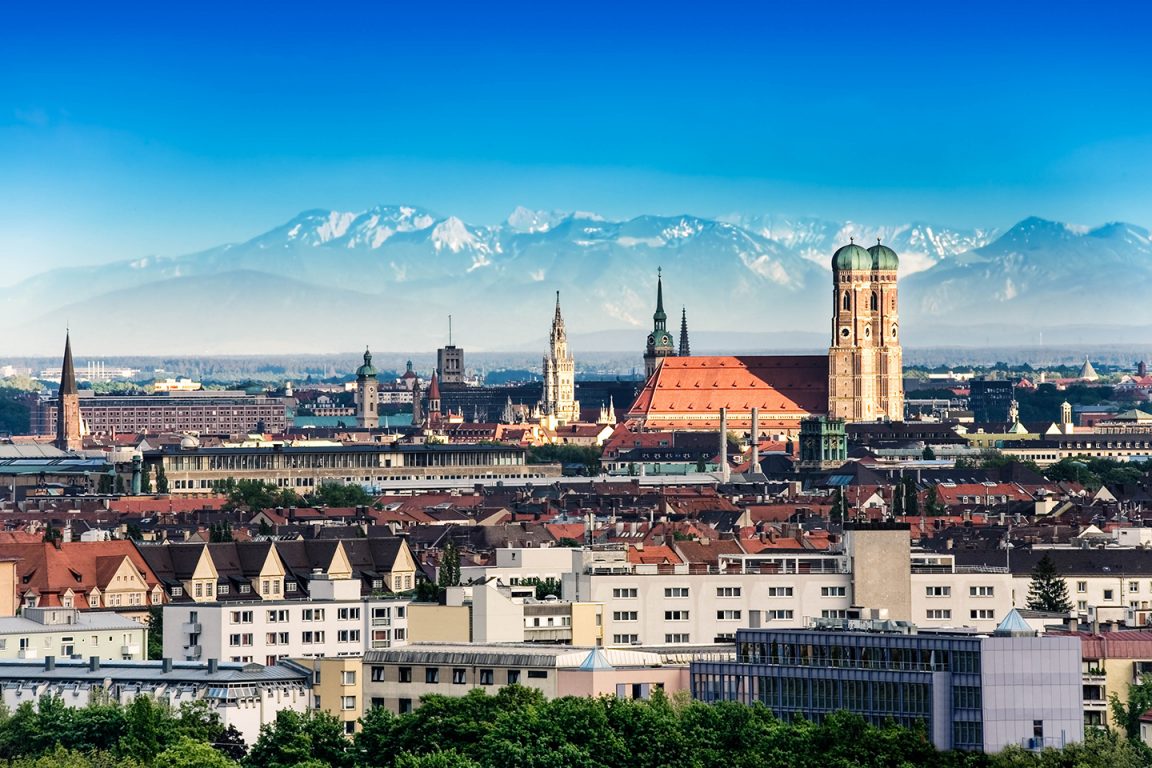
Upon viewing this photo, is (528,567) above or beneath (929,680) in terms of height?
above

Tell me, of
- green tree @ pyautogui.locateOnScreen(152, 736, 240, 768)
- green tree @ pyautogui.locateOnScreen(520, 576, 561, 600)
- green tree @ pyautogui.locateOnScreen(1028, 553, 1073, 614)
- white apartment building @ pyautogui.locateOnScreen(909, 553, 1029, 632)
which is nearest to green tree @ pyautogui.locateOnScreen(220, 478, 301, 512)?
green tree @ pyautogui.locateOnScreen(1028, 553, 1073, 614)

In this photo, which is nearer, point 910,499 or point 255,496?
point 910,499

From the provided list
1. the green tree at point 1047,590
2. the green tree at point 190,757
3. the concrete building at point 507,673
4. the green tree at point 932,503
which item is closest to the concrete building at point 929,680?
the concrete building at point 507,673

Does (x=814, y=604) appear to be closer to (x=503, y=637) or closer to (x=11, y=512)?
(x=503, y=637)

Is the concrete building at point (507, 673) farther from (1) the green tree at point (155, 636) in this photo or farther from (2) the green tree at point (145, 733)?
(1) the green tree at point (155, 636)

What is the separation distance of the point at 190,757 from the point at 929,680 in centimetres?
1126

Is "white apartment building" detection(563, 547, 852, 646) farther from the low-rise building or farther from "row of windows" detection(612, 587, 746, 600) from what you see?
the low-rise building

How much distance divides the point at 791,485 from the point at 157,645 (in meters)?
99.3

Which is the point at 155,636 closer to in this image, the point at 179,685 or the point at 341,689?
the point at 179,685

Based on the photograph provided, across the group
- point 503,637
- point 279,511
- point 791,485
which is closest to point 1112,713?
point 503,637

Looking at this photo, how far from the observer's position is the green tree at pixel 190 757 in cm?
5625

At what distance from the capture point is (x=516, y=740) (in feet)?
183

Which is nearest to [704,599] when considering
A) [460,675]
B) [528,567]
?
[528,567]

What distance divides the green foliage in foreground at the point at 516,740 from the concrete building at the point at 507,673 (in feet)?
5.00
